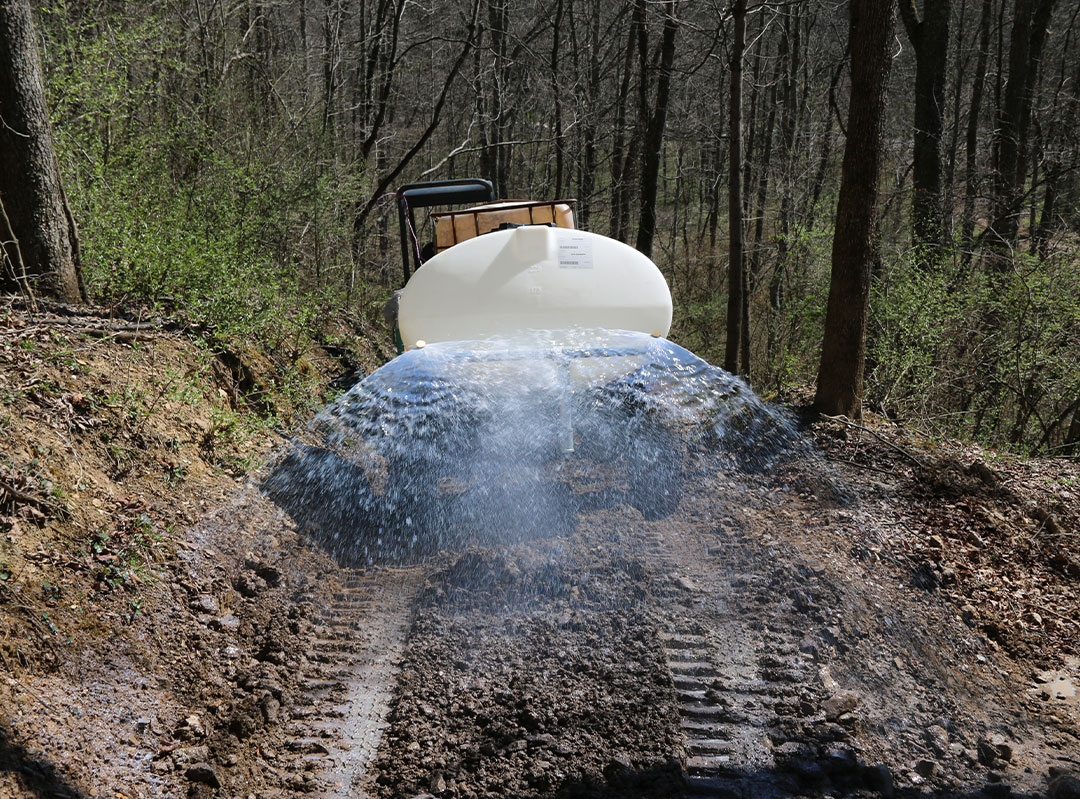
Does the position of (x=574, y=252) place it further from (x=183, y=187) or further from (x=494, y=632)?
(x=183, y=187)

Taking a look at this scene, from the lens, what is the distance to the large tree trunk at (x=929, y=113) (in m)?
9.84

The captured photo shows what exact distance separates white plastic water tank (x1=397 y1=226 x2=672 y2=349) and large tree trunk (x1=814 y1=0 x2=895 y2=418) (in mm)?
2175

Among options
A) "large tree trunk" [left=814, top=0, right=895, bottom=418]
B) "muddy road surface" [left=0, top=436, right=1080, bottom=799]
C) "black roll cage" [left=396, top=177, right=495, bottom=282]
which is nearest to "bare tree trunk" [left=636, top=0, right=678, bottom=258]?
"black roll cage" [left=396, top=177, right=495, bottom=282]

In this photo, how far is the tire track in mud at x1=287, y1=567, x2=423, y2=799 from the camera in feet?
10.3

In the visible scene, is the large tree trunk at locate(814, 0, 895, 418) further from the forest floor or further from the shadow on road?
the shadow on road

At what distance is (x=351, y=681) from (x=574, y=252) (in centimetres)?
335

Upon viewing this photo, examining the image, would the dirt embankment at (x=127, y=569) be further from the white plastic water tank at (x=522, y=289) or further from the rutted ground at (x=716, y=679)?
the white plastic water tank at (x=522, y=289)

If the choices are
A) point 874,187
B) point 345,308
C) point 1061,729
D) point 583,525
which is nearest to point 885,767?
point 1061,729

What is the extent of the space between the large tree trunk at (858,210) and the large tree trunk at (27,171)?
20.2 ft

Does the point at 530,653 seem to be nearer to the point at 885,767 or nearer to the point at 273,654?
the point at 273,654

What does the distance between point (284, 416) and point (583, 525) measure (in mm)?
2965

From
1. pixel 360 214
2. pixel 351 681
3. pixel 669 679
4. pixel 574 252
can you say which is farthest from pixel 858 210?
pixel 360 214

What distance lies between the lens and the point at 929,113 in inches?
417

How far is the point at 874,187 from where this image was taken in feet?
22.3
